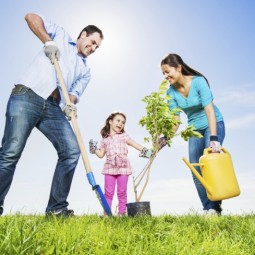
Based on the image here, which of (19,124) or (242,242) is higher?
(19,124)

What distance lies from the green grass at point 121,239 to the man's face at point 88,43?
2047 mm

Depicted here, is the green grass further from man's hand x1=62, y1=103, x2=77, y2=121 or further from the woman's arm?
the woman's arm

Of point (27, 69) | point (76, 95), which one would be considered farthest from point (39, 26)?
point (76, 95)

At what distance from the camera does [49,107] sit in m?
4.08

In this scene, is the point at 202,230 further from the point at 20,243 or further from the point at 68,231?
the point at 20,243

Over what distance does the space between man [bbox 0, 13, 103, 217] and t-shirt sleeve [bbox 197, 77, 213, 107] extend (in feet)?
5.01

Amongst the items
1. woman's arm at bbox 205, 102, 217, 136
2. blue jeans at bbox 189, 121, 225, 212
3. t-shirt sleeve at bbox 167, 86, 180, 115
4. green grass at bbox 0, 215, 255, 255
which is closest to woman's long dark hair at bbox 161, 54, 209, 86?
t-shirt sleeve at bbox 167, 86, 180, 115

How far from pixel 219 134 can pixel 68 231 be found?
313cm

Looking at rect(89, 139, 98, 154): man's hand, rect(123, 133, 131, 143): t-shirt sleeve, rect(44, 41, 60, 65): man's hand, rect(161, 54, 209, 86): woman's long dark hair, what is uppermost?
rect(161, 54, 209, 86): woman's long dark hair

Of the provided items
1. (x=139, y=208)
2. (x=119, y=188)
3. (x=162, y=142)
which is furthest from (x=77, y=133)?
(x=119, y=188)

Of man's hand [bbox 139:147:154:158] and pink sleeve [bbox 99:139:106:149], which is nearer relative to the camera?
man's hand [bbox 139:147:154:158]

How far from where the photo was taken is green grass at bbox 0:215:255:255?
196cm

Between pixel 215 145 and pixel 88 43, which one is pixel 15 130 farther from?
pixel 215 145

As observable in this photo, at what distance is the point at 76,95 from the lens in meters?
4.59
